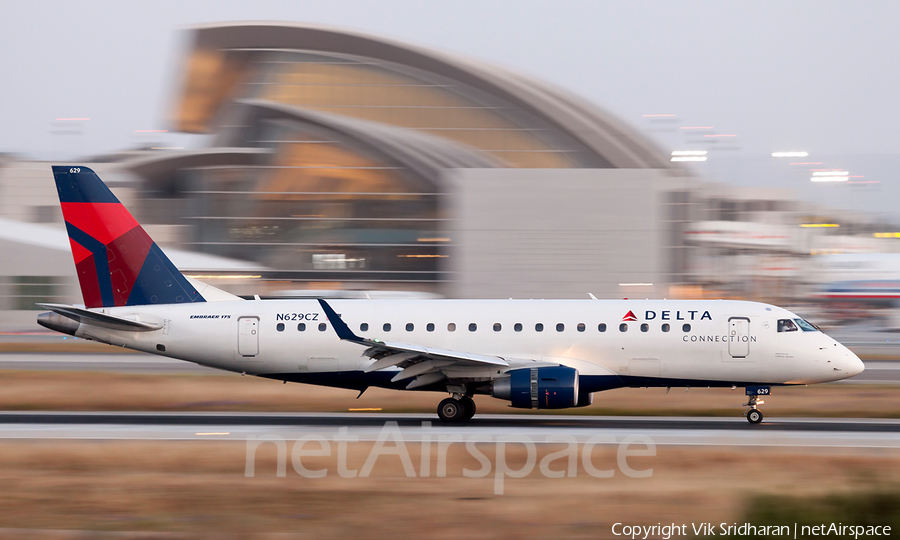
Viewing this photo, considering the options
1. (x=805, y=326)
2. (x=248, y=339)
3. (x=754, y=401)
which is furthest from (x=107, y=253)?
(x=805, y=326)

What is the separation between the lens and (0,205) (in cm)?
7062

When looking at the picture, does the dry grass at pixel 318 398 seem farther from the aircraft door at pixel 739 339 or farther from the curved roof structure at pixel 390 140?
the curved roof structure at pixel 390 140

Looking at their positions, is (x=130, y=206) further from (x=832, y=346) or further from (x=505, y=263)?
(x=832, y=346)

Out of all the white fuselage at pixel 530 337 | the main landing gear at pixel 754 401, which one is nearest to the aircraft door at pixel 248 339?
the white fuselage at pixel 530 337

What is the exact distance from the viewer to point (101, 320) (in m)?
20.0

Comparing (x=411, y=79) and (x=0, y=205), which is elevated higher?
(x=411, y=79)

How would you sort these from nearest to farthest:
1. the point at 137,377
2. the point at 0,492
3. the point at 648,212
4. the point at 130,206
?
the point at 0,492, the point at 137,377, the point at 648,212, the point at 130,206

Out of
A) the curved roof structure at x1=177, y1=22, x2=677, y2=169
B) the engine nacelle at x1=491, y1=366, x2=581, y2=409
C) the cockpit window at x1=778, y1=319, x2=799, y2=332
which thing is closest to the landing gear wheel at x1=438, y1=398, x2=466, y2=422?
the engine nacelle at x1=491, y1=366, x2=581, y2=409

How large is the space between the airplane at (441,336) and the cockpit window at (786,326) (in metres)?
0.03

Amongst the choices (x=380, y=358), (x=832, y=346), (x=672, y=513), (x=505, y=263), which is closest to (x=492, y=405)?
(x=380, y=358)

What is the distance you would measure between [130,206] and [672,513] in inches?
2665

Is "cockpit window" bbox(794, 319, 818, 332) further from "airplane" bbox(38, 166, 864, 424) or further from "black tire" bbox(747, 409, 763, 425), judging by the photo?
"black tire" bbox(747, 409, 763, 425)

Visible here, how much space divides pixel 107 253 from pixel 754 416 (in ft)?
54.7

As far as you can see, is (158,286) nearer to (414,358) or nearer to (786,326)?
(414,358)
